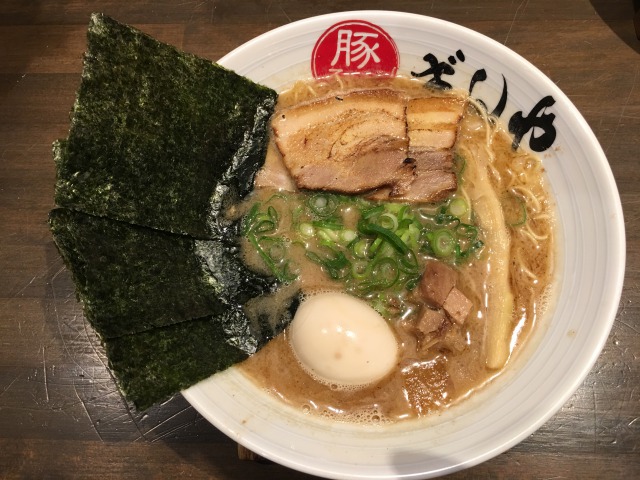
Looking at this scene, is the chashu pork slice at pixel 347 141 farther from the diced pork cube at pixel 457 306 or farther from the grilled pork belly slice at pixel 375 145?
the diced pork cube at pixel 457 306

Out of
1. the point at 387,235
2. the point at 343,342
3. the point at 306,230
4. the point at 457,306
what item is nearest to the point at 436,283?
the point at 457,306

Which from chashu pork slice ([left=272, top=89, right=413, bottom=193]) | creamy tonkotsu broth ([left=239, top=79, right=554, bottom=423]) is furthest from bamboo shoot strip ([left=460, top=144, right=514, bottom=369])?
chashu pork slice ([left=272, top=89, right=413, bottom=193])

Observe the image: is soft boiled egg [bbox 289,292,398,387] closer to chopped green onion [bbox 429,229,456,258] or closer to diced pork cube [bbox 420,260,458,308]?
diced pork cube [bbox 420,260,458,308]

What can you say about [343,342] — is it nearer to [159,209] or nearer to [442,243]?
[442,243]

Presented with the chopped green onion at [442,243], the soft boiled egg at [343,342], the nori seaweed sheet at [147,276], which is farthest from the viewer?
the chopped green onion at [442,243]

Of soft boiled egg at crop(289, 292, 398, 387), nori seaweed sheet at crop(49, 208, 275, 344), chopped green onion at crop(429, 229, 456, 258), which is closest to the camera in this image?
nori seaweed sheet at crop(49, 208, 275, 344)

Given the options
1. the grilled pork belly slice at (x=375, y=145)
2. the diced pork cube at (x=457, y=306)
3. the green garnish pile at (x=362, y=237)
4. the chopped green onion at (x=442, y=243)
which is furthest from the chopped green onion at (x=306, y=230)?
the diced pork cube at (x=457, y=306)
